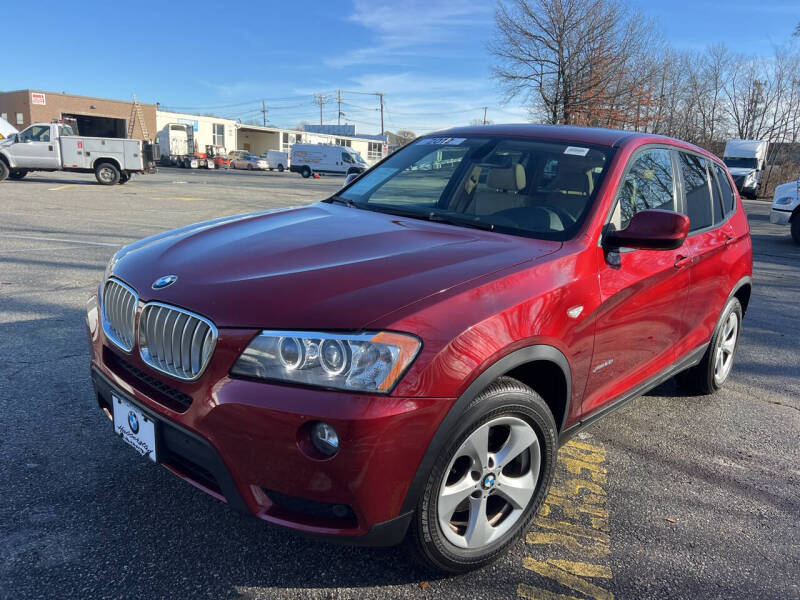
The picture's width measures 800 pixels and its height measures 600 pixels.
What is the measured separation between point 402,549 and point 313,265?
1090 mm

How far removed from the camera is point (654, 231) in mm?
2611

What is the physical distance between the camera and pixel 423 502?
1.96 meters

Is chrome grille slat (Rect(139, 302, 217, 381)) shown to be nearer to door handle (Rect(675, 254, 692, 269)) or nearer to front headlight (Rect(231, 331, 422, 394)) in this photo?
front headlight (Rect(231, 331, 422, 394))

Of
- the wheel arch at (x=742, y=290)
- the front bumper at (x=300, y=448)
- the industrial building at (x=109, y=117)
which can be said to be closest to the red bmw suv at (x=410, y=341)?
the front bumper at (x=300, y=448)

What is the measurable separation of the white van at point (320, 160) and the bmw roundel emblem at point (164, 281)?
44046 mm

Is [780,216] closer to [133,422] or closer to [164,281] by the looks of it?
[164,281]

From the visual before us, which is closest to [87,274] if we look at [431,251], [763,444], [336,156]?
[431,251]

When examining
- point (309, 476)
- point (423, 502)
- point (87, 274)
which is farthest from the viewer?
point (87, 274)

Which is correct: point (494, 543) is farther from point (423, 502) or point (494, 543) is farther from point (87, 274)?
point (87, 274)

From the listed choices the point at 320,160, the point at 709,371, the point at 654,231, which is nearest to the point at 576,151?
the point at 654,231

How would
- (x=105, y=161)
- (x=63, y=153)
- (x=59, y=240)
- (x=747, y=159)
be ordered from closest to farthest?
(x=59, y=240), (x=63, y=153), (x=105, y=161), (x=747, y=159)

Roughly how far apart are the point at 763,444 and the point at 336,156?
44.2 m

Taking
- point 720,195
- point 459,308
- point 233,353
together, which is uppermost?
point 720,195

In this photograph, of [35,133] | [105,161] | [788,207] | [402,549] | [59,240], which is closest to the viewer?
[402,549]
